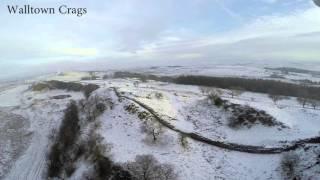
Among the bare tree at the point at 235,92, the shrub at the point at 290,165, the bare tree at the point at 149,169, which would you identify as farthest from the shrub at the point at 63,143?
the bare tree at the point at 235,92

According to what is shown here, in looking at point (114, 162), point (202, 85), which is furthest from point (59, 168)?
point (202, 85)

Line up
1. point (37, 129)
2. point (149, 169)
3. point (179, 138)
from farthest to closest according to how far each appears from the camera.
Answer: point (37, 129), point (179, 138), point (149, 169)

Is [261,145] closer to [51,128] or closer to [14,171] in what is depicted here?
[14,171]

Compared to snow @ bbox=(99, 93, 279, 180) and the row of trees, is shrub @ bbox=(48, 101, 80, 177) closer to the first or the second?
snow @ bbox=(99, 93, 279, 180)

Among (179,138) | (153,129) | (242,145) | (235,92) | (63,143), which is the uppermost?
(235,92)

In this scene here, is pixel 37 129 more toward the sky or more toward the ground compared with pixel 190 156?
more toward the ground

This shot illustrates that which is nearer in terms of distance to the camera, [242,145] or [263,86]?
[242,145]

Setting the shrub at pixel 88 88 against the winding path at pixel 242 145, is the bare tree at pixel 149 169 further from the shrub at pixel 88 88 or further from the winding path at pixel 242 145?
the shrub at pixel 88 88

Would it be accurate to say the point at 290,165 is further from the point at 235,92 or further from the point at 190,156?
the point at 235,92

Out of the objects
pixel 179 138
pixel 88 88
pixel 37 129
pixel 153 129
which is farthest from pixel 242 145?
pixel 88 88
